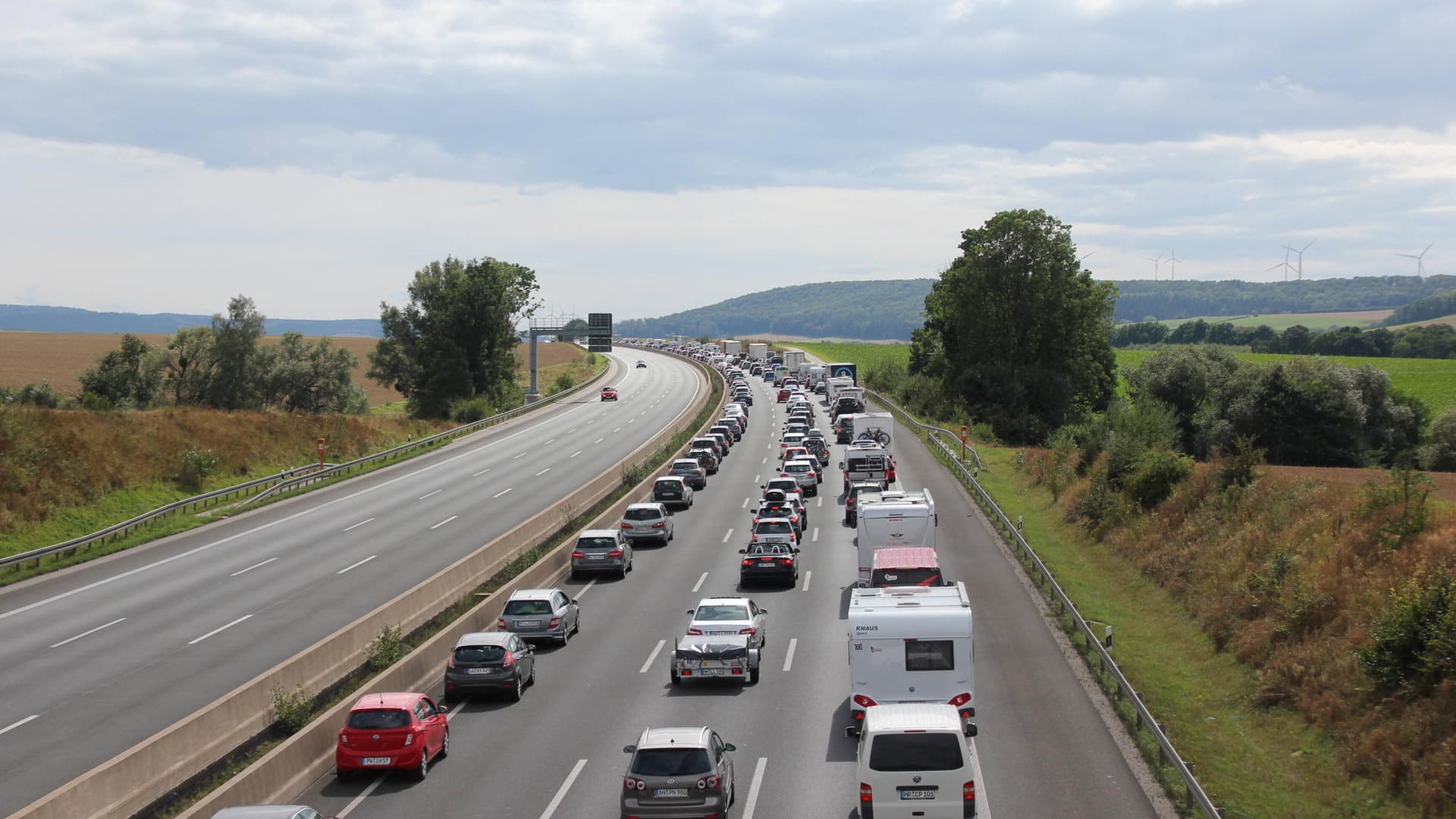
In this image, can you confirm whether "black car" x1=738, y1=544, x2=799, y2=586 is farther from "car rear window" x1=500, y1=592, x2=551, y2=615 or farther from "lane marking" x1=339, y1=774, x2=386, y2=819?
"lane marking" x1=339, y1=774, x2=386, y2=819

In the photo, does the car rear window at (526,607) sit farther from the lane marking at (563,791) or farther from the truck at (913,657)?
the truck at (913,657)

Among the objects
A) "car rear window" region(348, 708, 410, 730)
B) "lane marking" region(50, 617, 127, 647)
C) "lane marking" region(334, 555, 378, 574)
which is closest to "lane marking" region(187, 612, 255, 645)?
"lane marking" region(50, 617, 127, 647)

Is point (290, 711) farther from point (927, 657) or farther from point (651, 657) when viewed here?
point (927, 657)

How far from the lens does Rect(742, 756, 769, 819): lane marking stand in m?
17.6

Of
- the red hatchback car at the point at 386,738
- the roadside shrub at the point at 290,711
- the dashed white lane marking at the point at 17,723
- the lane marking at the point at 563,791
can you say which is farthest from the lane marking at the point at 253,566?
the lane marking at the point at 563,791

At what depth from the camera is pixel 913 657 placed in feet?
66.1

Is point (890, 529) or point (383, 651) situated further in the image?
point (890, 529)

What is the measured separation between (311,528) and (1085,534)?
28.7m

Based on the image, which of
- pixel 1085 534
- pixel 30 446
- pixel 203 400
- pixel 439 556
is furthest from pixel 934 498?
pixel 203 400

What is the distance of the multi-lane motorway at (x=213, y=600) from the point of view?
22.0 meters

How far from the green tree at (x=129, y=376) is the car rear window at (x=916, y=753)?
7256cm

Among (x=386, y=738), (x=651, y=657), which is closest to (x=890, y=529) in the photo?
(x=651, y=657)

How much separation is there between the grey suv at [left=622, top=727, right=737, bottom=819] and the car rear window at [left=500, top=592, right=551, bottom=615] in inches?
511

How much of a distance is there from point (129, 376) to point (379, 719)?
6851cm
